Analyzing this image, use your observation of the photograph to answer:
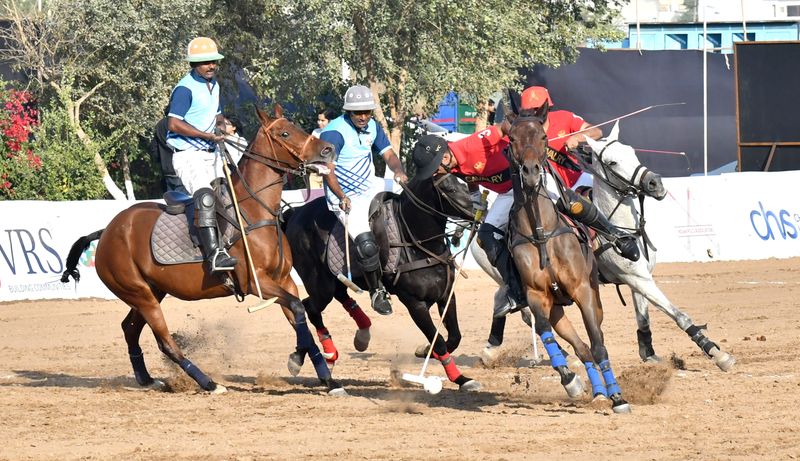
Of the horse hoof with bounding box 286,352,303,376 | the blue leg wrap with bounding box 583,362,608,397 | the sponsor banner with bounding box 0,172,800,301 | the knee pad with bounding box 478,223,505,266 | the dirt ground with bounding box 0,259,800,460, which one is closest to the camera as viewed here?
the dirt ground with bounding box 0,259,800,460

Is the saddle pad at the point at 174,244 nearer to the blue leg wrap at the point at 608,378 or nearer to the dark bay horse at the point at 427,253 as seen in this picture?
the dark bay horse at the point at 427,253

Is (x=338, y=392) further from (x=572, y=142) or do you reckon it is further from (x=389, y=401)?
(x=572, y=142)

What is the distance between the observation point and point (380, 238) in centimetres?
1092

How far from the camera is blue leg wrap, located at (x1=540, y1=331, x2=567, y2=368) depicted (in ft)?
30.5

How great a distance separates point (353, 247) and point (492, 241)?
1.67m

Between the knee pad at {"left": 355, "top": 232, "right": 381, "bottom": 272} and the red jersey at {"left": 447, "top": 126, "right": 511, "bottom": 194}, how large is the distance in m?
0.96

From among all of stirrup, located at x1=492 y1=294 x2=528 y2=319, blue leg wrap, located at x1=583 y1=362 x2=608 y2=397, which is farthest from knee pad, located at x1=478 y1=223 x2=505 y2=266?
blue leg wrap, located at x1=583 y1=362 x2=608 y2=397

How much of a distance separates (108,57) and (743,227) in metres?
12.7

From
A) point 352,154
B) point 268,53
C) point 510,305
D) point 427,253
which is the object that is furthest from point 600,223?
point 268,53

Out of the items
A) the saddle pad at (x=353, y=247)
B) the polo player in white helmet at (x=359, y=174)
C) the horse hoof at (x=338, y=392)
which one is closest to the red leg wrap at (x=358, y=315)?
the saddle pad at (x=353, y=247)

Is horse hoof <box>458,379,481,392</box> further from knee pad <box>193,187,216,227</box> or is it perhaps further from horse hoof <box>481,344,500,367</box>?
knee pad <box>193,187,216,227</box>

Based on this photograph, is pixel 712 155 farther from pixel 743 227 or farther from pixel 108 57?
pixel 108 57

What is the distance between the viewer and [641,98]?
1229 inches

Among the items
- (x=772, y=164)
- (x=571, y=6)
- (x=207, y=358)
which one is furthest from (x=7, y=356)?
(x=571, y=6)
